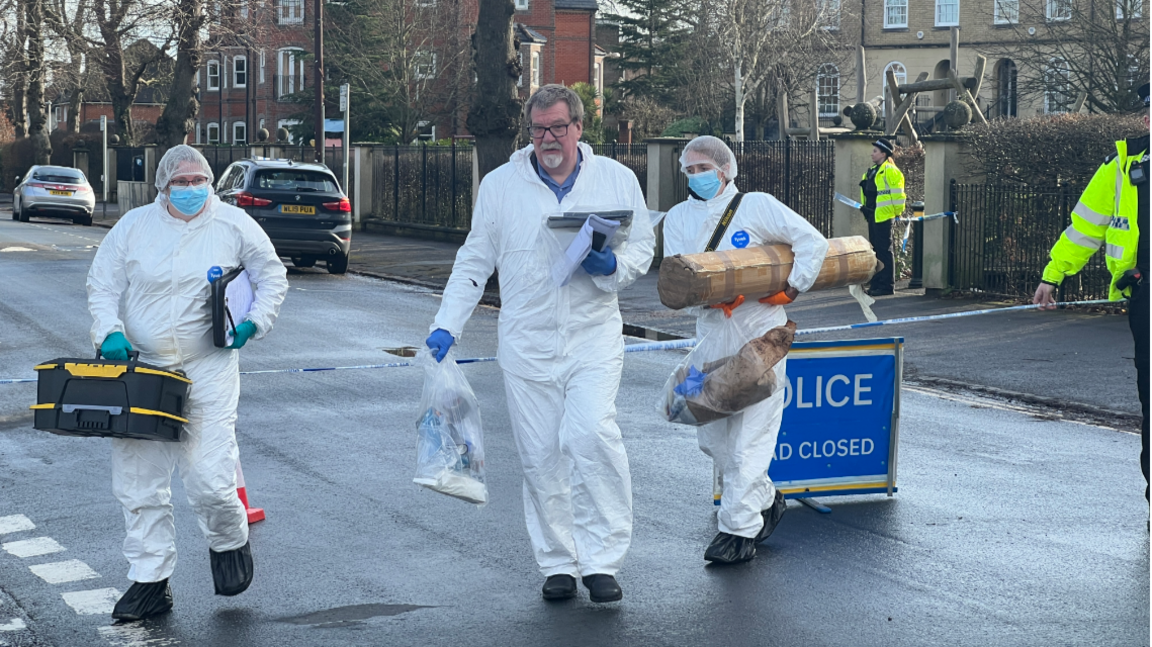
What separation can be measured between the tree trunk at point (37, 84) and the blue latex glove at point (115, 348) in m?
40.1

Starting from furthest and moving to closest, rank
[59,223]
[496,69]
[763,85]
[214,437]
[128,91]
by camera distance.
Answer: [763,85]
[128,91]
[59,223]
[496,69]
[214,437]

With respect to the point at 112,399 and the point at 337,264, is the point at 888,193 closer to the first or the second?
the point at 337,264

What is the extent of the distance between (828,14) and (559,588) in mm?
52080

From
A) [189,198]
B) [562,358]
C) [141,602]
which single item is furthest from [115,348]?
[562,358]

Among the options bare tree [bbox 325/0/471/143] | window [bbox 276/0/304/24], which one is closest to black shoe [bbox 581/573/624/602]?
bare tree [bbox 325/0/471/143]

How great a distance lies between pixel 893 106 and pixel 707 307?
20166 millimetres

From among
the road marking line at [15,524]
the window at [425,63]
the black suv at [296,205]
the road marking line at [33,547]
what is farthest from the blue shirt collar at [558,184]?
the window at [425,63]

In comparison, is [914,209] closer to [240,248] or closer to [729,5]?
[240,248]

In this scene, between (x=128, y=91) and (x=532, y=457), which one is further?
(x=128, y=91)

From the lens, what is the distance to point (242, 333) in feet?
18.2

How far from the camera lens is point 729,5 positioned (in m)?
50.2

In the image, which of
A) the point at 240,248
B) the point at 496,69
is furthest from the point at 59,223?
the point at 240,248

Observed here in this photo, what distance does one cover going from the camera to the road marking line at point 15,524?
22.1ft

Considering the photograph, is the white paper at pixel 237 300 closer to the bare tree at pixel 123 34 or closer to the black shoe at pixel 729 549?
the black shoe at pixel 729 549
